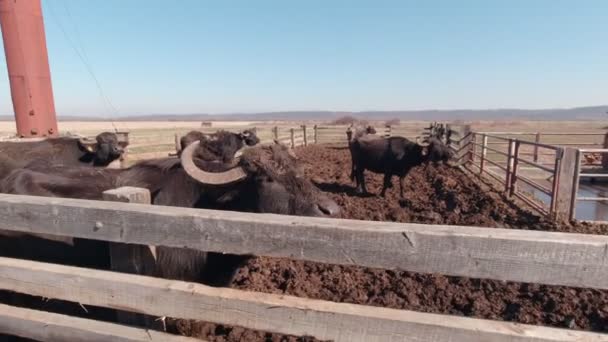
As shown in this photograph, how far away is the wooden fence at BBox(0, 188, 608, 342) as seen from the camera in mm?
1217

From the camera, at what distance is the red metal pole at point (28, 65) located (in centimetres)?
766

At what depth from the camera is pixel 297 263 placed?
4.95 metres

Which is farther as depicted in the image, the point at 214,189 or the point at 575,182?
the point at 575,182

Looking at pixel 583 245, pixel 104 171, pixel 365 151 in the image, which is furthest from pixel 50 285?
pixel 365 151

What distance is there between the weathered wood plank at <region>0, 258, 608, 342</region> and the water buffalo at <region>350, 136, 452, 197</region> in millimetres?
8416

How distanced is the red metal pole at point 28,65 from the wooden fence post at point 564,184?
11.8m

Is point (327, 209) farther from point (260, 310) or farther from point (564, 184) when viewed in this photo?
point (564, 184)

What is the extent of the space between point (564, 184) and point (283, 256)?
7.47m

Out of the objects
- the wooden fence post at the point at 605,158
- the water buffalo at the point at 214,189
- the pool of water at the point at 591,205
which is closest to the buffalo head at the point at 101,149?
the water buffalo at the point at 214,189

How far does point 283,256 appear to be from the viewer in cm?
147

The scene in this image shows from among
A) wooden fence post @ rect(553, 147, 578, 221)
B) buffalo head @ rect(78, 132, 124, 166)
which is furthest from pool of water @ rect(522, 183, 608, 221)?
buffalo head @ rect(78, 132, 124, 166)

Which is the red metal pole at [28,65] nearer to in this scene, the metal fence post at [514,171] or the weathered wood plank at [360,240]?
the weathered wood plank at [360,240]

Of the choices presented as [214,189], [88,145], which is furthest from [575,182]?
[88,145]

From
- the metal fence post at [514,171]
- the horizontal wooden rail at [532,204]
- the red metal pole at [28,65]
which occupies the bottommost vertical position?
the horizontal wooden rail at [532,204]
